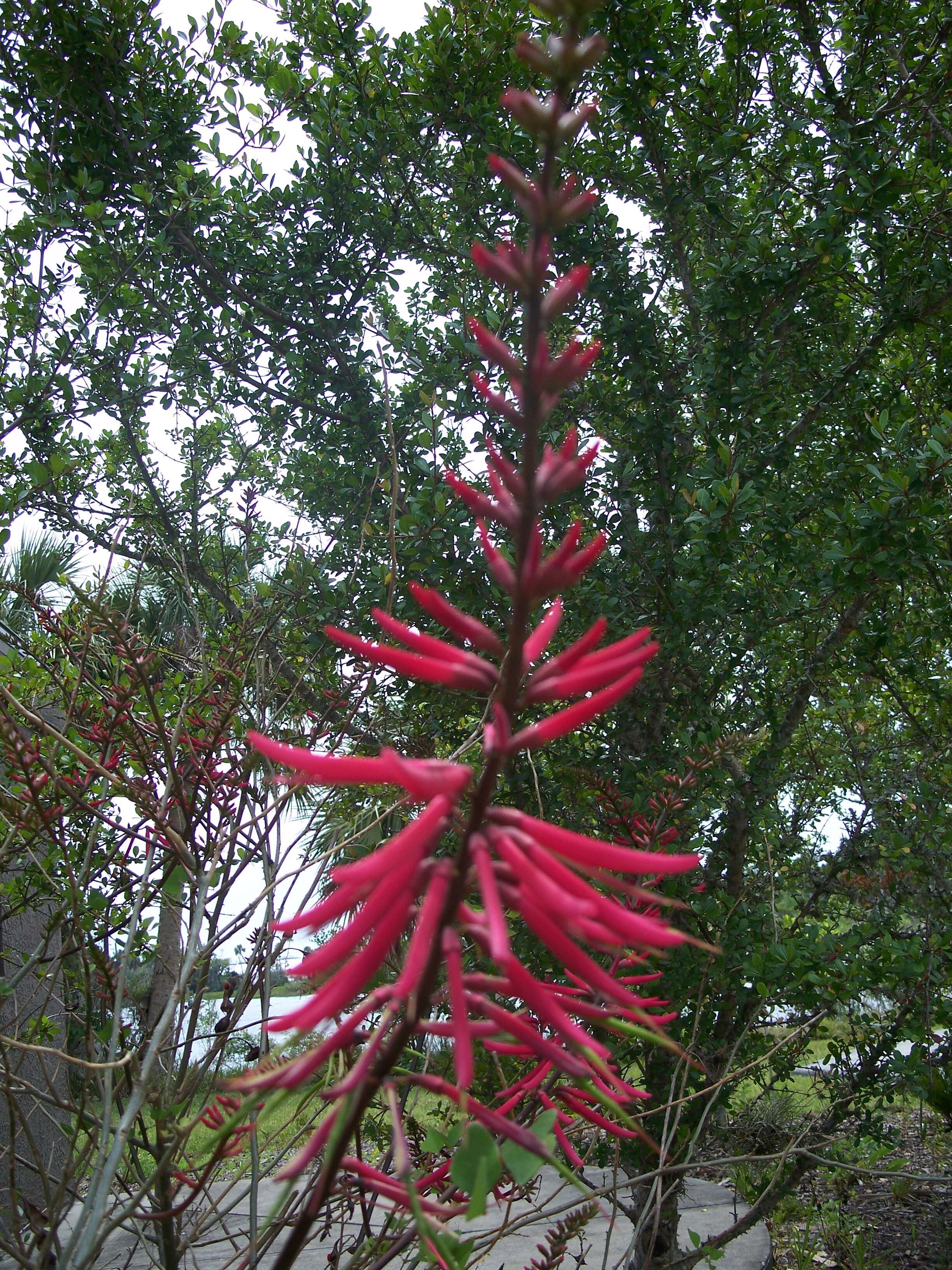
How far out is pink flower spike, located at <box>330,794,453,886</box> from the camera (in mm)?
486

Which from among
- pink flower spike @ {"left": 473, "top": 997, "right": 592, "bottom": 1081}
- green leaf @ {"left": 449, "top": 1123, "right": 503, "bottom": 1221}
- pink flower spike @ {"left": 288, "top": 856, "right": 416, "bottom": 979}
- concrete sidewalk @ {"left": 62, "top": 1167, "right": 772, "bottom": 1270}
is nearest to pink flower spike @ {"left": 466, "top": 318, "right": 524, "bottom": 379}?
pink flower spike @ {"left": 288, "top": 856, "right": 416, "bottom": 979}

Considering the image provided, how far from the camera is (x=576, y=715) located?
0.56 m

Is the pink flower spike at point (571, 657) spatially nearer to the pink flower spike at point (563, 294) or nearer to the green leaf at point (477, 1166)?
the pink flower spike at point (563, 294)

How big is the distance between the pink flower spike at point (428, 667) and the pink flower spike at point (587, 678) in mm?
35

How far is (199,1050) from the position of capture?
11328 mm

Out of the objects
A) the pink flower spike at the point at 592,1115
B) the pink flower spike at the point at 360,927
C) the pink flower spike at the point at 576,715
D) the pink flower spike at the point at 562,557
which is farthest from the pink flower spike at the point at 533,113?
the pink flower spike at the point at 592,1115

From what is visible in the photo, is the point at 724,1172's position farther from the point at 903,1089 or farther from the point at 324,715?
the point at 324,715

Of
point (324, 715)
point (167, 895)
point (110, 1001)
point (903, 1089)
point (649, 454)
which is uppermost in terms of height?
point (649, 454)

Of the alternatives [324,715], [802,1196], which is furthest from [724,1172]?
[324,715]

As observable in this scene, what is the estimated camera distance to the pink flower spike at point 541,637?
60 cm

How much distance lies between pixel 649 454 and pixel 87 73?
2.85 m

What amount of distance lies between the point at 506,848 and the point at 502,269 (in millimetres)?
371

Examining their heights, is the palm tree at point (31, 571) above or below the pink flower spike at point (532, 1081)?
above

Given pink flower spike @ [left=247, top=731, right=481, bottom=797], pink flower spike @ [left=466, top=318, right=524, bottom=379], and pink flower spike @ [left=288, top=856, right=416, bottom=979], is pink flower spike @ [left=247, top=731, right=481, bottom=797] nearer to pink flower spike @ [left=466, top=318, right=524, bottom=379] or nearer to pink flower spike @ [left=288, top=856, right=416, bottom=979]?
pink flower spike @ [left=288, top=856, right=416, bottom=979]
